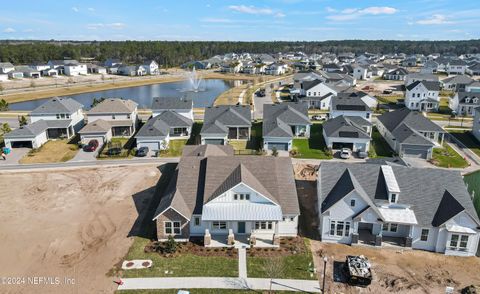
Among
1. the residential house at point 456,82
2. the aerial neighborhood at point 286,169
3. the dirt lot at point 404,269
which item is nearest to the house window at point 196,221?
the aerial neighborhood at point 286,169

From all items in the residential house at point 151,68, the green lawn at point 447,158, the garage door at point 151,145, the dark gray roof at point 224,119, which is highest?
the residential house at point 151,68

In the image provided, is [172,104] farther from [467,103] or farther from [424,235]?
[467,103]

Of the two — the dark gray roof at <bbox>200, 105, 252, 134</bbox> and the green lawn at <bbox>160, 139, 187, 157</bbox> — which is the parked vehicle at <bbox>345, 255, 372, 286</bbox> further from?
the dark gray roof at <bbox>200, 105, 252, 134</bbox>

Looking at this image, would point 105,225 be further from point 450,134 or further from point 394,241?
point 450,134

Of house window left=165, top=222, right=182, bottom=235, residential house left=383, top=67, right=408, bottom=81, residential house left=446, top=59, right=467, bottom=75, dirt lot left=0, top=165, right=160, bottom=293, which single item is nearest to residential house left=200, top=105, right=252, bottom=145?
dirt lot left=0, top=165, right=160, bottom=293

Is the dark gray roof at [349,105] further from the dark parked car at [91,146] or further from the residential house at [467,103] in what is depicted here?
the dark parked car at [91,146]

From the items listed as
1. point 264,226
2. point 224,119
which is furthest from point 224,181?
point 224,119
